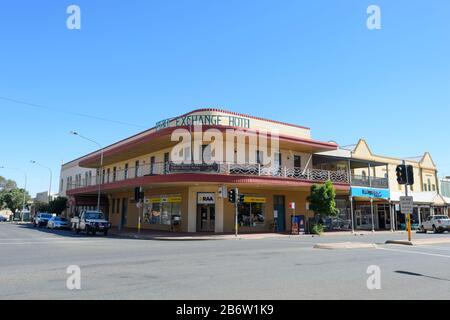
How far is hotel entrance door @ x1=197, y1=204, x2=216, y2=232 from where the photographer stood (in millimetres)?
28703

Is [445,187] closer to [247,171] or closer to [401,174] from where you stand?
[247,171]

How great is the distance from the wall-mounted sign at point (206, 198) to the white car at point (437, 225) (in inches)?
856

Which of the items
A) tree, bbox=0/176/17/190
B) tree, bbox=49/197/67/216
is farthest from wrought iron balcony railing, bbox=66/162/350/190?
tree, bbox=0/176/17/190

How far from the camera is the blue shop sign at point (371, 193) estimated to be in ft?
110

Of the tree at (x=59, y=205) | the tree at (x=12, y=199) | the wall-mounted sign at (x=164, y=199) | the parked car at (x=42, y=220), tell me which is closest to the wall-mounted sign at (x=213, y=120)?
the wall-mounted sign at (x=164, y=199)

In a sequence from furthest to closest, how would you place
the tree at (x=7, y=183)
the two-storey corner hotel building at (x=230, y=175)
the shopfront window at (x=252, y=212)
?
1. the tree at (x=7, y=183)
2. the shopfront window at (x=252, y=212)
3. the two-storey corner hotel building at (x=230, y=175)

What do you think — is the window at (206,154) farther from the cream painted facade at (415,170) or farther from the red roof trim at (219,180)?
the cream painted facade at (415,170)

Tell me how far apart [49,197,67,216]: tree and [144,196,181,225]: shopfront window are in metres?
25.9

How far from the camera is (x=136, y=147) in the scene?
3275 centimetres

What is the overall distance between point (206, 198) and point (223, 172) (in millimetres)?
2962

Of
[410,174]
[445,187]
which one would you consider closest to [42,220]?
[410,174]

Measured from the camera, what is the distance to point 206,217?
29.0 metres

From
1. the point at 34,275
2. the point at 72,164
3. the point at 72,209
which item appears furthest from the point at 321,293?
the point at 72,164

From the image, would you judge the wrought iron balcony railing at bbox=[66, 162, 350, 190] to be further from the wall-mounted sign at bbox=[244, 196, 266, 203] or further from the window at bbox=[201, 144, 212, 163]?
the wall-mounted sign at bbox=[244, 196, 266, 203]
